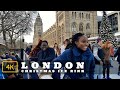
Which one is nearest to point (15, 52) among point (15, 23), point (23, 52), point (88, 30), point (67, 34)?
point (23, 52)

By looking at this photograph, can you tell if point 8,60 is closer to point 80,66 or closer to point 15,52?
point 15,52

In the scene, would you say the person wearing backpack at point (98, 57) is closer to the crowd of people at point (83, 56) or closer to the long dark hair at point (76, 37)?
the crowd of people at point (83, 56)

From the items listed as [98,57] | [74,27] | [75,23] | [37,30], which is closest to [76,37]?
[74,27]

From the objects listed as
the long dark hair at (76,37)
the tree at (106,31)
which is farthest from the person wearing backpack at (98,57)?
the long dark hair at (76,37)

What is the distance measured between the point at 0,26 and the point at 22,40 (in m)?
0.56

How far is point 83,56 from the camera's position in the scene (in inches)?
243

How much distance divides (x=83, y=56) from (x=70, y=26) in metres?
0.73

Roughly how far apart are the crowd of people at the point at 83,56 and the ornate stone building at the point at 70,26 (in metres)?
0.11

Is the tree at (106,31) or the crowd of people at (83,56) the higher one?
the tree at (106,31)

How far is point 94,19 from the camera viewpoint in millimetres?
6316

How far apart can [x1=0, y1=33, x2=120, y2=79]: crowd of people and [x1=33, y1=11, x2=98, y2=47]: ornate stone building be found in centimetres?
11

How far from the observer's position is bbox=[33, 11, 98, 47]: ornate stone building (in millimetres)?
6133

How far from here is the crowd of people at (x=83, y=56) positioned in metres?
6.08
